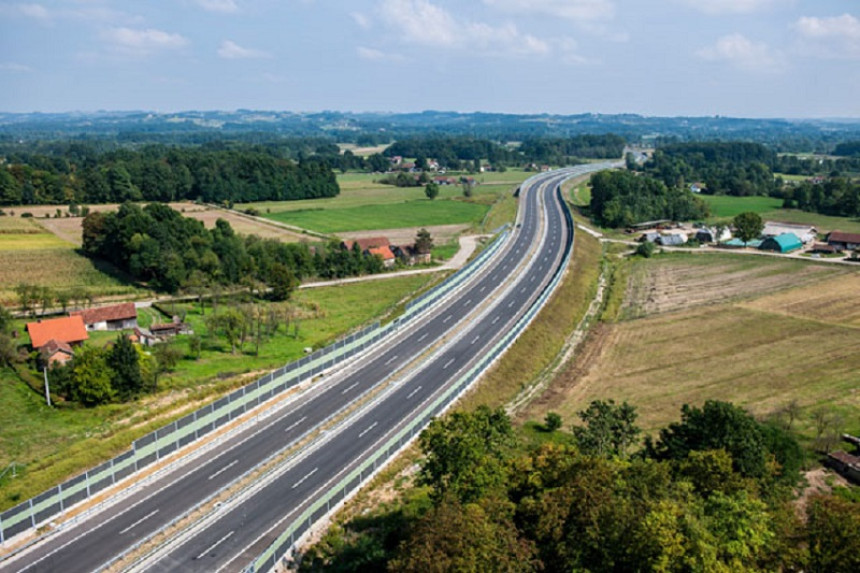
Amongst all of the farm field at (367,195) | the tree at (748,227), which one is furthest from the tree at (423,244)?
the tree at (748,227)

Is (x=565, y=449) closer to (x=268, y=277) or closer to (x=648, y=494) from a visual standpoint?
(x=648, y=494)

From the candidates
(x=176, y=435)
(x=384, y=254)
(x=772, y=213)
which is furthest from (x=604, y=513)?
(x=772, y=213)

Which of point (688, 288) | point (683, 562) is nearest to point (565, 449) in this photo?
point (683, 562)

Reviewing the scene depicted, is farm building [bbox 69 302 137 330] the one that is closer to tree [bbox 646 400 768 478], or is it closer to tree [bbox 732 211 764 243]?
tree [bbox 646 400 768 478]

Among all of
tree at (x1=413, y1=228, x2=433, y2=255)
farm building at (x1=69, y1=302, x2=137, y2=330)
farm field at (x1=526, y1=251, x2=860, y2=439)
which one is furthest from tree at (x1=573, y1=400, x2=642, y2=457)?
tree at (x1=413, y1=228, x2=433, y2=255)

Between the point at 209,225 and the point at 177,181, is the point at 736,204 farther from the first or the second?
the point at 177,181

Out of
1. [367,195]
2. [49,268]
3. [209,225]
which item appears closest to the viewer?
[49,268]

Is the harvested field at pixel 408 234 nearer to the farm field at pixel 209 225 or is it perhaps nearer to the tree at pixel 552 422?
the farm field at pixel 209 225
